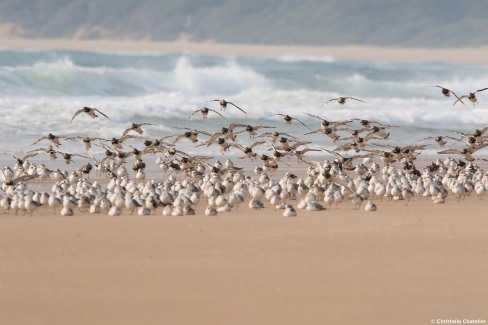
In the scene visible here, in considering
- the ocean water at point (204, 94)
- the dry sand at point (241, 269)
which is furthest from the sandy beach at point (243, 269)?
the ocean water at point (204, 94)

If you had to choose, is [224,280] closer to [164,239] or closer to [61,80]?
[164,239]

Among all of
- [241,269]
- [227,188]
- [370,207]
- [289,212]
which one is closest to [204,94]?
[227,188]

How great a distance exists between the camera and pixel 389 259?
43.4ft

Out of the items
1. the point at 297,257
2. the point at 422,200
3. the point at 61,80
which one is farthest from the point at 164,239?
the point at 61,80

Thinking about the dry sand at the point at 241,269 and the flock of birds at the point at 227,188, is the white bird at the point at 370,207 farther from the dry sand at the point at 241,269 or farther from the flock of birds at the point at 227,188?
the dry sand at the point at 241,269

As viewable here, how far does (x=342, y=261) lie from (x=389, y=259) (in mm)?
563

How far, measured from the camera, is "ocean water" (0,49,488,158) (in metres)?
44.5

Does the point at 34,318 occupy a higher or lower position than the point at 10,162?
lower

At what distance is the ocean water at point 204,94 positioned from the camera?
44469 millimetres

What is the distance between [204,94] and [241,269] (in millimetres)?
67945

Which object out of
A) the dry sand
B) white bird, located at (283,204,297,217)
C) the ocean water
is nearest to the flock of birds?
white bird, located at (283,204,297,217)

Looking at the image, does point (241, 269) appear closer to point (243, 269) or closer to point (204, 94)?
point (243, 269)

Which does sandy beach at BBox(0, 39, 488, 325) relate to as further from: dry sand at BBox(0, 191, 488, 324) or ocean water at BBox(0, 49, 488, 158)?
ocean water at BBox(0, 49, 488, 158)

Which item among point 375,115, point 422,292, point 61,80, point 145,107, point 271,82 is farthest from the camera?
point 271,82
